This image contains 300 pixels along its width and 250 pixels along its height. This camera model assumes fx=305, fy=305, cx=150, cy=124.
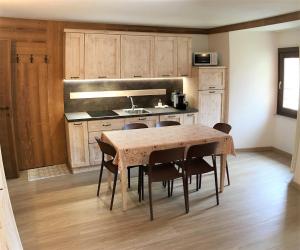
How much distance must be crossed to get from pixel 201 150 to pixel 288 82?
122 inches

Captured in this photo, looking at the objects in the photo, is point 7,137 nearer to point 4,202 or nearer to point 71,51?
point 71,51

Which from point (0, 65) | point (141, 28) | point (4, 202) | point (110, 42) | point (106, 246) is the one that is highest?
point (141, 28)

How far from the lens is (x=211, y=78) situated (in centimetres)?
550

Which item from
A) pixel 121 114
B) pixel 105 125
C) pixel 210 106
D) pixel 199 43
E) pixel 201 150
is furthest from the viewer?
pixel 199 43

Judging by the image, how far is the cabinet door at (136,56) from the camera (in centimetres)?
503

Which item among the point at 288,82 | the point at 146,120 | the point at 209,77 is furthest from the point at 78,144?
the point at 288,82

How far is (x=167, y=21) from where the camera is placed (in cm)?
492

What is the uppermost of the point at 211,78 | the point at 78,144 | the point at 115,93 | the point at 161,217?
the point at 211,78

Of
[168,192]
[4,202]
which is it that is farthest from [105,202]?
[4,202]

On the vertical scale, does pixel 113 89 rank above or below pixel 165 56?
below

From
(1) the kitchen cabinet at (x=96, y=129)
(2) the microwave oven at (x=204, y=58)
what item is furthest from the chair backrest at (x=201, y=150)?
(2) the microwave oven at (x=204, y=58)

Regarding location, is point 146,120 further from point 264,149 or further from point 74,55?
point 264,149

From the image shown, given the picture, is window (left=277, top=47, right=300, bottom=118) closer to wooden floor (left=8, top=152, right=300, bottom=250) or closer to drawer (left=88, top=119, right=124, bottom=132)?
wooden floor (left=8, top=152, right=300, bottom=250)

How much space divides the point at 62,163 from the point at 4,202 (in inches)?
112
